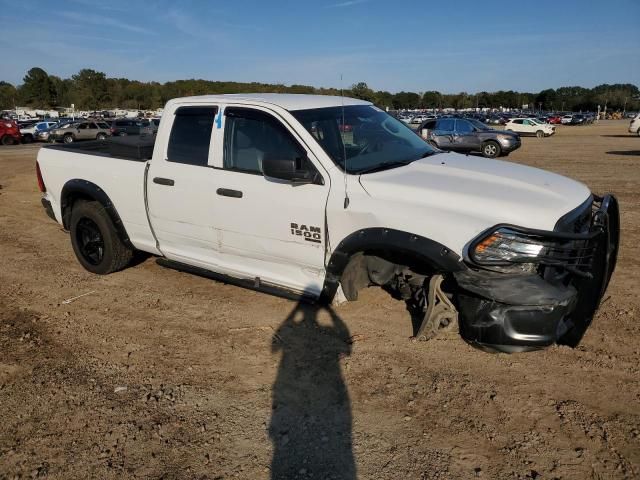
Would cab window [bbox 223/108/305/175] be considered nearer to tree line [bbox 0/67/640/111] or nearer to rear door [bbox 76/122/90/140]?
rear door [bbox 76/122/90/140]

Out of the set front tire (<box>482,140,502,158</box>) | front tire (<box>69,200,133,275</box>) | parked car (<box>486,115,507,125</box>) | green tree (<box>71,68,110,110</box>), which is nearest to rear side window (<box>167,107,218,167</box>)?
front tire (<box>69,200,133,275</box>)

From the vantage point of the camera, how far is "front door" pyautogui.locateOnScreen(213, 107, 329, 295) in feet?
12.8

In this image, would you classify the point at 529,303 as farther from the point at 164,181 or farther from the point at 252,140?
the point at 164,181

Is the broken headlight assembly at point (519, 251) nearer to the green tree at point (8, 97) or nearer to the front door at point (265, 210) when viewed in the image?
the front door at point (265, 210)

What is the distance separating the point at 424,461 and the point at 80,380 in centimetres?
240

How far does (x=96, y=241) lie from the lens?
566 cm

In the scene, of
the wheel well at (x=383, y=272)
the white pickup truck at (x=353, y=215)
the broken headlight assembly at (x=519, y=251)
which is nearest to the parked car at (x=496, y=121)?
the white pickup truck at (x=353, y=215)

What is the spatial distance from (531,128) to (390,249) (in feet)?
136

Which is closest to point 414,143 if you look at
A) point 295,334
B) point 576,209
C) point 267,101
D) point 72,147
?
point 267,101

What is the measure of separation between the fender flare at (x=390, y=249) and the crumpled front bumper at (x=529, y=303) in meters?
0.13

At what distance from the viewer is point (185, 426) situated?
10.2ft

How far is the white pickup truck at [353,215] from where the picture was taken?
125 inches

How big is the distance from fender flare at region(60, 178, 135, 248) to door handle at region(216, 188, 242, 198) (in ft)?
5.00

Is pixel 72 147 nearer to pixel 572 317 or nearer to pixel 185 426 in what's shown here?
pixel 185 426
